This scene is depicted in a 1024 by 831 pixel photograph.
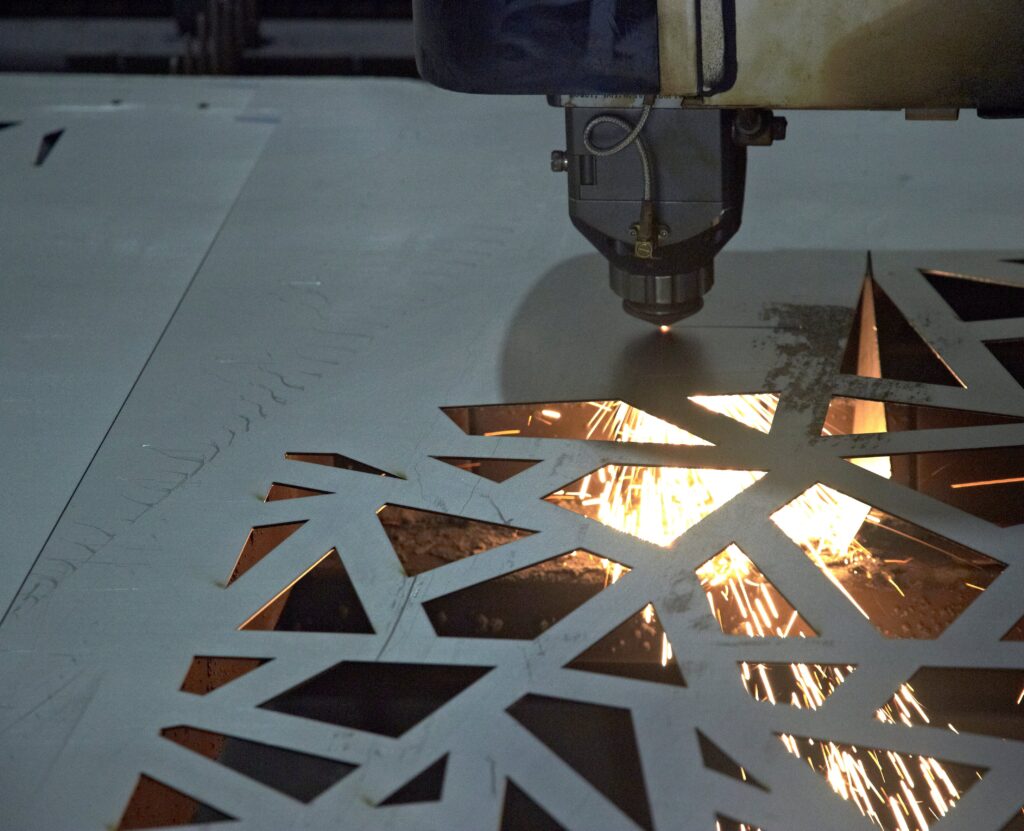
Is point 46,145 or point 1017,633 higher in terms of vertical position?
point 46,145

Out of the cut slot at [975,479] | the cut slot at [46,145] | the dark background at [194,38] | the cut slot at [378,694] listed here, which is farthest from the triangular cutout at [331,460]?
the dark background at [194,38]

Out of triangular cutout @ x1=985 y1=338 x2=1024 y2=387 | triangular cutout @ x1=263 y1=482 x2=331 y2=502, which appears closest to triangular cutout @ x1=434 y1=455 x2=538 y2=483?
triangular cutout @ x1=263 y1=482 x2=331 y2=502

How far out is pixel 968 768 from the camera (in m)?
1.27

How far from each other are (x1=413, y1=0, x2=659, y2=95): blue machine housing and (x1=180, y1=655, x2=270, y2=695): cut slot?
64 centimetres

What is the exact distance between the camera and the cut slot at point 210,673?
1326mm

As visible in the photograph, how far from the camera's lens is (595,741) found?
4.20ft

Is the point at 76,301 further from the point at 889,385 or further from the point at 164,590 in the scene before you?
the point at 889,385

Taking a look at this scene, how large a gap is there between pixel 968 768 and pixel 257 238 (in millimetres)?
1438

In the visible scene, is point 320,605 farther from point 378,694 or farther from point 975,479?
point 975,479

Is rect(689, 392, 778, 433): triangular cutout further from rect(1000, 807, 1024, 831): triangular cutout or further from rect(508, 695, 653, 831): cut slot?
rect(1000, 807, 1024, 831): triangular cutout

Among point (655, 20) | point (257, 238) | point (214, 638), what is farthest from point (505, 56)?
point (257, 238)

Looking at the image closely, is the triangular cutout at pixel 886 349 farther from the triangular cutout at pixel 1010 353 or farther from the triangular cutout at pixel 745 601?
the triangular cutout at pixel 745 601

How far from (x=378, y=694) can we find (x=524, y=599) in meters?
0.22

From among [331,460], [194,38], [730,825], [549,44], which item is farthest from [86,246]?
[730,825]
